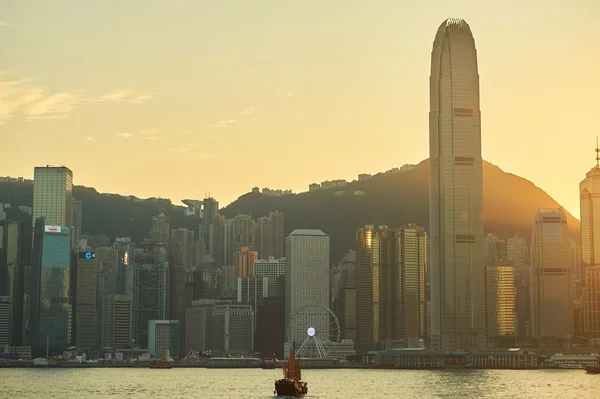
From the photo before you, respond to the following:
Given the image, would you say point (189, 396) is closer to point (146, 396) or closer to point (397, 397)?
point (146, 396)

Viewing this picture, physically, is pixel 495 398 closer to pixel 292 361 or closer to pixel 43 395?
pixel 292 361

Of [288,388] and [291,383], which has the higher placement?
[291,383]

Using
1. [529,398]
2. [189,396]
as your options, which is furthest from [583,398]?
[189,396]

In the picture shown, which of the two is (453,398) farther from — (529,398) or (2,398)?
(2,398)

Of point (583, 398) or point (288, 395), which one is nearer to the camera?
point (288, 395)

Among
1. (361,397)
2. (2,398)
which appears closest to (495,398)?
(361,397)

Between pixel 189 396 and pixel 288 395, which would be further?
pixel 189 396
